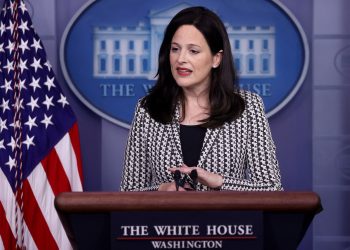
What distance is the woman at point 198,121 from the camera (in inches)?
79.6

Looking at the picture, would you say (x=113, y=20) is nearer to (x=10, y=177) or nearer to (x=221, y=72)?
(x=10, y=177)

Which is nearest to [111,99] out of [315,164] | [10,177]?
[10,177]

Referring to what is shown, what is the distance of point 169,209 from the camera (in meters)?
1.30

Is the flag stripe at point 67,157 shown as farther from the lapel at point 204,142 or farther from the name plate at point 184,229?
the name plate at point 184,229

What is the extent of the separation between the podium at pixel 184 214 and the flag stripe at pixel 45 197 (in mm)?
1718

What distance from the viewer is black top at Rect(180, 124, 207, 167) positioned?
6.70 ft

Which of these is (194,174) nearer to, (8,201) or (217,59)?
(217,59)

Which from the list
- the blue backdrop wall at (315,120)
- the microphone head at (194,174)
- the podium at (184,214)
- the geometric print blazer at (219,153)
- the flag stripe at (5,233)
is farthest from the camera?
the blue backdrop wall at (315,120)

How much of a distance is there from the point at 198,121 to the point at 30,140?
3.78 ft

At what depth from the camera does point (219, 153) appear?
6.65ft

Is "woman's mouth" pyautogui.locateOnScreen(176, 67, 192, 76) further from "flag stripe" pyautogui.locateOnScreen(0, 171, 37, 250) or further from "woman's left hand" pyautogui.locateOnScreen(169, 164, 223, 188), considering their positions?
"flag stripe" pyautogui.locateOnScreen(0, 171, 37, 250)

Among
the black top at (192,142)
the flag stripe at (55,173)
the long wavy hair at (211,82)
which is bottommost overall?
the flag stripe at (55,173)

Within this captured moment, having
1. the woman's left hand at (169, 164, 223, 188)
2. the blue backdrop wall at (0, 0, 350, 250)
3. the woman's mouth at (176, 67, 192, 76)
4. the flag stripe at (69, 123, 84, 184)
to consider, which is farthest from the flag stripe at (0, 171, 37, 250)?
the woman's left hand at (169, 164, 223, 188)

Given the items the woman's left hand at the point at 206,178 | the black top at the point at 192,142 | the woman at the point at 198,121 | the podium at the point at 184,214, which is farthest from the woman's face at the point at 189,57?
the podium at the point at 184,214
